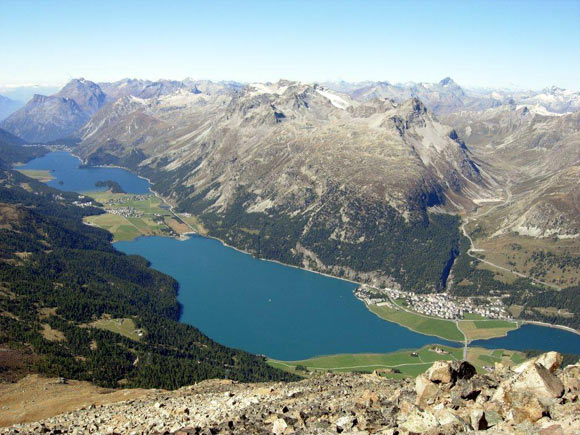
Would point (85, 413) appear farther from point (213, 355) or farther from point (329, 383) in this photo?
point (213, 355)

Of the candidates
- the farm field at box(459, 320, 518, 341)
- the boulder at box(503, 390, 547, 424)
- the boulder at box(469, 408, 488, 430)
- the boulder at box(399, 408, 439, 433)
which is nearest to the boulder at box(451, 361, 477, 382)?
the boulder at box(503, 390, 547, 424)

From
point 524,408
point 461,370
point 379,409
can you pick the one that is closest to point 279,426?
point 379,409

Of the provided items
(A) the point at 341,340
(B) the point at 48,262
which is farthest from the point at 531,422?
(B) the point at 48,262

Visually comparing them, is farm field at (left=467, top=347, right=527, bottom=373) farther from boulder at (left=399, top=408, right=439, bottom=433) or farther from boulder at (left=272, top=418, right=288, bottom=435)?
boulder at (left=399, top=408, right=439, bottom=433)

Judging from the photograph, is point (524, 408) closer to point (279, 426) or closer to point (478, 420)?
point (478, 420)

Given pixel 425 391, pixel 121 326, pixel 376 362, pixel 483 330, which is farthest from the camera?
pixel 483 330

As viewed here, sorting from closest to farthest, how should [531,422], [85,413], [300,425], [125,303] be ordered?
[531,422], [300,425], [85,413], [125,303]

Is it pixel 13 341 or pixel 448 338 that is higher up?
pixel 13 341

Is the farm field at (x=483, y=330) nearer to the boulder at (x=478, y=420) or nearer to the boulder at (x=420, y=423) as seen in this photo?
the boulder at (x=420, y=423)

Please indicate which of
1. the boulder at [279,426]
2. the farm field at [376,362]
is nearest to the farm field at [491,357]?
the farm field at [376,362]
